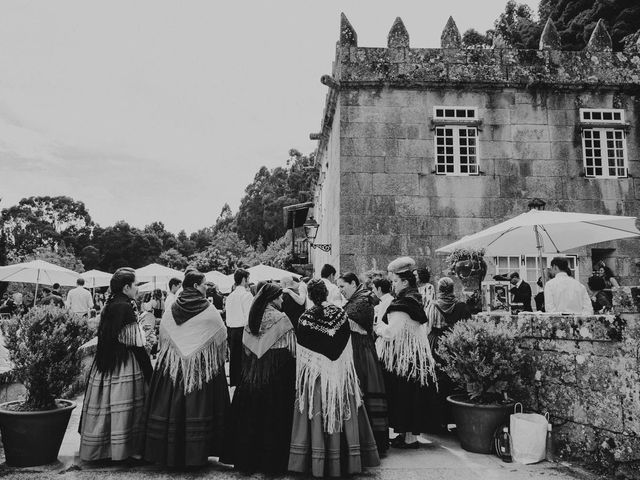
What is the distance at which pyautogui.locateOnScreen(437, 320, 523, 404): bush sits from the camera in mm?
5539

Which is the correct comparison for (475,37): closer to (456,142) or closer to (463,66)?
(463,66)

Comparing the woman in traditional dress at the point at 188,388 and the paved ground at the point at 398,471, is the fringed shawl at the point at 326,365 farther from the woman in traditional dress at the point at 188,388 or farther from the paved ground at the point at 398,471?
the woman in traditional dress at the point at 188,388

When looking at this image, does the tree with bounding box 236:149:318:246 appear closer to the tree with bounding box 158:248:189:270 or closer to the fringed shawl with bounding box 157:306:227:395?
the tree with bounding box 158:248:189:270

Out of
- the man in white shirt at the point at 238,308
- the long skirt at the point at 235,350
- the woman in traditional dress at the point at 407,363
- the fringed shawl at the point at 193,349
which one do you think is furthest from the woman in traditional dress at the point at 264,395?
the man in white shirt at the point at 238,308

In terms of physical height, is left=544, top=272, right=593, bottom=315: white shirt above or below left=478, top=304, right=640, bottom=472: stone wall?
above

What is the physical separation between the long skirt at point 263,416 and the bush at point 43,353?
1.72 m

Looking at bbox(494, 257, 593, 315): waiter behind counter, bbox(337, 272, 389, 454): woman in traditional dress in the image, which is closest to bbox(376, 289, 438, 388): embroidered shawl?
bbox(337, 272, 389, 454): woman in traditional dress

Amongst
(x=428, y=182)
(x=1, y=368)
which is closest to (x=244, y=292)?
(x=1, y=368)

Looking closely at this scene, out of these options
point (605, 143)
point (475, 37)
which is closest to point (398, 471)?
point (605, 143)

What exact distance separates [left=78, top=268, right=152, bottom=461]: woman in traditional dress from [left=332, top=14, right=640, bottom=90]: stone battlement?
9.01 m

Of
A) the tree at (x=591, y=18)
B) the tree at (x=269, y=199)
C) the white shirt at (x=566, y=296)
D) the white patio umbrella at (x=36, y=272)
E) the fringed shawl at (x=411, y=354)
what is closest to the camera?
the fringed shawl at (x=411, y=354)

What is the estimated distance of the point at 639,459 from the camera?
176 inches

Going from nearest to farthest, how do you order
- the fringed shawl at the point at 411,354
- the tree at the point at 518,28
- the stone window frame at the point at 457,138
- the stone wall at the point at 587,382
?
the stone wall at the point at 587,382
the fringed shawl at the point at 411,354
the stone window frame at the point at 457,138
the tree at the point at 518,28

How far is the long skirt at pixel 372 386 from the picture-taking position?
557 centimetres
